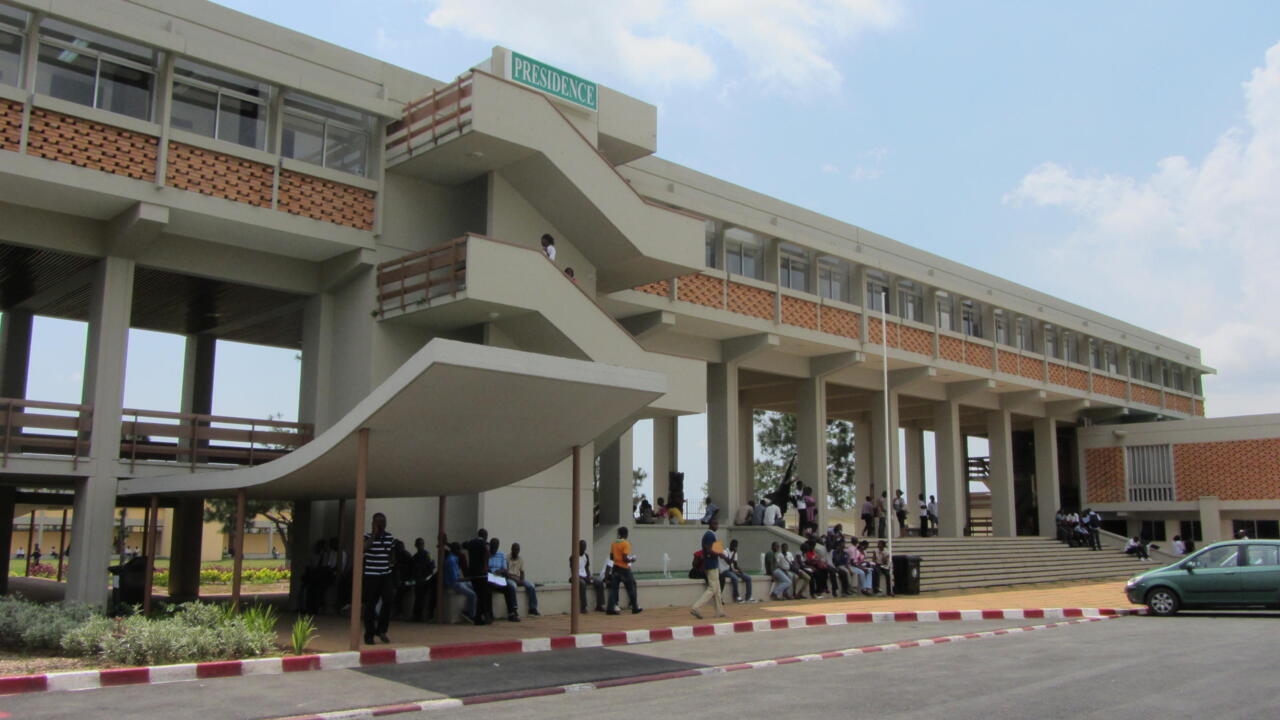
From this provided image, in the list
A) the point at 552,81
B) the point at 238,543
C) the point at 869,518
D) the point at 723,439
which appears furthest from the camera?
the point at 869,518

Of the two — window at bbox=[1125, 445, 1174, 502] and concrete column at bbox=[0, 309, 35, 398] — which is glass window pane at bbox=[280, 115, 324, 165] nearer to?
concrete column at bbox=[0, 309, 35, 398]

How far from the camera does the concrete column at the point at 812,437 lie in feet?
94.6

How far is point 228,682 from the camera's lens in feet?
33.7

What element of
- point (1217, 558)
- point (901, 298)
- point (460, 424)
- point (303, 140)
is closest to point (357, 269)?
point (303, 140)

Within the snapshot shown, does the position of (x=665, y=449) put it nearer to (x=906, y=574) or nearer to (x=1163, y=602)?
(x=906, y=574)

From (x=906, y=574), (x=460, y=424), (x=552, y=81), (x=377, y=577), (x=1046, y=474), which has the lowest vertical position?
(x=906, y=574)

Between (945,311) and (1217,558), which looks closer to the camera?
(1217,558)

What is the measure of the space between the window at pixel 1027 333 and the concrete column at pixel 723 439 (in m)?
14.0

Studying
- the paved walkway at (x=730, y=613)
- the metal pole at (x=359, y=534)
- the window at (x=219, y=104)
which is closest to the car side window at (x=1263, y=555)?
the paved walkway at (x=730, y=613)

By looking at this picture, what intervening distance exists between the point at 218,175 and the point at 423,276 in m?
3.77

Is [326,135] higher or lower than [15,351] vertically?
higher

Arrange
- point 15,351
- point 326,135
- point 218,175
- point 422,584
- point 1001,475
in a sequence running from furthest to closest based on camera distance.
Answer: point 1001,475
point 15,351
point 326,135
point 218,175
point 422,584

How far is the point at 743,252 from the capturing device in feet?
87.0

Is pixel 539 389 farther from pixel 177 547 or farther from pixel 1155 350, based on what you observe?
pixel 1155 350
